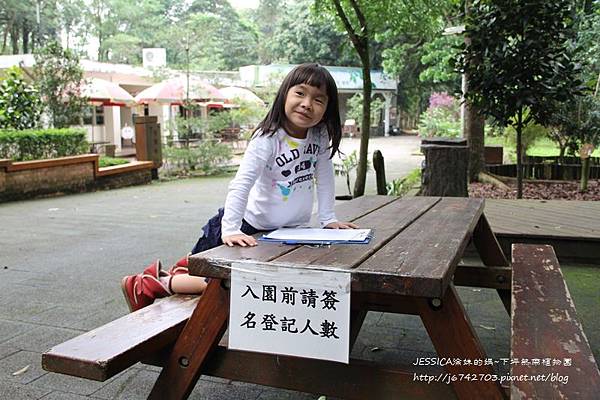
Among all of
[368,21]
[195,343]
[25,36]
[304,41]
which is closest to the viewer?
[195,343]

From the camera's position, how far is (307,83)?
7.78 feet

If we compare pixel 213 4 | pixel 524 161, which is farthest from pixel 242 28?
pixel 524 161

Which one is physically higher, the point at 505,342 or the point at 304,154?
the point at 304,154

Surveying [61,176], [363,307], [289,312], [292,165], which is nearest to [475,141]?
[61,176]

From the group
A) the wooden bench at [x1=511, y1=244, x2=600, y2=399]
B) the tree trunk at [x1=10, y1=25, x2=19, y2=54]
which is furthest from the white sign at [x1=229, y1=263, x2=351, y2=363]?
the tree trunk at [x1=10, y1=25, x2=19, y2=54]

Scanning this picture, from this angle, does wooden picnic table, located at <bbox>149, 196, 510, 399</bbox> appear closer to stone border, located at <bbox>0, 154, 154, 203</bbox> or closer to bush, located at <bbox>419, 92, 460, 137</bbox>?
stone border, located at <bbox>0, 154, 154, 203</bbox>

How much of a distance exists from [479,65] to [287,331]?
6.15 metres

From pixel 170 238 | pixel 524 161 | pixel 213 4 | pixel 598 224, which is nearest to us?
pixel 598 224

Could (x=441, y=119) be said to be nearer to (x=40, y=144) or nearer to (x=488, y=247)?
(x=40, y=144)

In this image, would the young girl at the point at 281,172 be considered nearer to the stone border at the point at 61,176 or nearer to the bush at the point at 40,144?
the stone border at the point at 61,176

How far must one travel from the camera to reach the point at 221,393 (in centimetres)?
261

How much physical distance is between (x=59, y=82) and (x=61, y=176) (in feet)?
9.44

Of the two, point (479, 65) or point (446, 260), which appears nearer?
point (446, 260)

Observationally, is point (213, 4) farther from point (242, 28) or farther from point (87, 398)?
point (87, 398)
